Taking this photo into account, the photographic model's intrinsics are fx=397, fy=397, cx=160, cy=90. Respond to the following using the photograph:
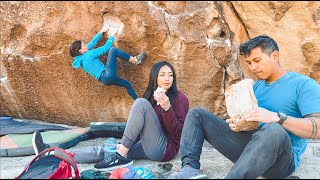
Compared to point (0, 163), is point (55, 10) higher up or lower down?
higher up

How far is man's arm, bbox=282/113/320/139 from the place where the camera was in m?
2.54

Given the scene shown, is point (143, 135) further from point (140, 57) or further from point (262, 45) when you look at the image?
point (140, 57)

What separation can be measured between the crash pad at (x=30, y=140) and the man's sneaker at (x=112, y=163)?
98cm

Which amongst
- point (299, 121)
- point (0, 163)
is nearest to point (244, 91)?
point (299, 121)

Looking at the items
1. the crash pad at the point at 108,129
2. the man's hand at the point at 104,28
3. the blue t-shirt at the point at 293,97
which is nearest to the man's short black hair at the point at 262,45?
the blue t-shirt at the point at 293,97

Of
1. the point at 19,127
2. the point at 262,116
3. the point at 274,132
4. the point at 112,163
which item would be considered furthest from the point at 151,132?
the point at 19,127

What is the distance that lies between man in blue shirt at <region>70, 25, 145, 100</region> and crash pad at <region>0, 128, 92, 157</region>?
64cm

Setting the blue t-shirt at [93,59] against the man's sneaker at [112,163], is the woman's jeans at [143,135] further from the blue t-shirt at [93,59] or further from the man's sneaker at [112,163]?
the blue t-shirt at [93,59]

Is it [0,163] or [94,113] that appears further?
[94,113]

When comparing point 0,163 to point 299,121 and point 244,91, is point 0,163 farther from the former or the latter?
point 299,121

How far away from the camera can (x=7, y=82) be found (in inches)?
198

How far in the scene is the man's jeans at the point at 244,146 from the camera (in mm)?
2426

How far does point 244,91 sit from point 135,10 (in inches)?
79.1

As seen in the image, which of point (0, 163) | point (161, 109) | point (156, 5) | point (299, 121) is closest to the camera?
point (299, 121)
